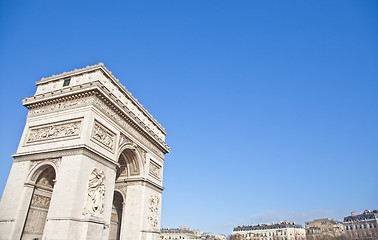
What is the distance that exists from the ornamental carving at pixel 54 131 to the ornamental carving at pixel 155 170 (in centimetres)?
734

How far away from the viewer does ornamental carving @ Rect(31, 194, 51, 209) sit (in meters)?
15.4

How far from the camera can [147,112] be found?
21.7 meters

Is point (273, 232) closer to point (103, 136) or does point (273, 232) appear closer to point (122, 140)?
point (122, 140)

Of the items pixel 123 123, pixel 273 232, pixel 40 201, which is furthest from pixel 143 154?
pixel 273 232

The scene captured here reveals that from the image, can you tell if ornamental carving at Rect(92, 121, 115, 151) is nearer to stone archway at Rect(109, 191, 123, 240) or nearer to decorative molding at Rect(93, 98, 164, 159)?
decorative molding at Rect(93, 98, 164, 159)

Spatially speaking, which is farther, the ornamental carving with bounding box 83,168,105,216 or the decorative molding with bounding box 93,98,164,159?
Answer: the decorative molding with bounding box 93,98,164,159

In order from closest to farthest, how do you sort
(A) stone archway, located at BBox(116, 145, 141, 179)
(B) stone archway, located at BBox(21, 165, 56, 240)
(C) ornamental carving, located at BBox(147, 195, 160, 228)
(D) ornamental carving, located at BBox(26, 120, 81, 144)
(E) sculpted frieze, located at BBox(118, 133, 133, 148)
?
(B) stone archway, located at BBox(21, 165, 56, 240) → (D) ornamental carving, located at BBox(26, 120, 81, 144) → (E) sculpted frieze, located at BBox(118, 133, 133, 148) → (A) stone archway, located at BBox(116, 145, 141, 179) → (C) ornamental carving, located at BBox(147, 195, 160, 228)

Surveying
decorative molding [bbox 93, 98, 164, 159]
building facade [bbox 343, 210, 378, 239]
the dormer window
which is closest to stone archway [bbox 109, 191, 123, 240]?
decorative molding [bbox 93, 98, 164, 159]

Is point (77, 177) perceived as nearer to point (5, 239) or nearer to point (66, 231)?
point (66, 231)

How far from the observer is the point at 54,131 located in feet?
52.0

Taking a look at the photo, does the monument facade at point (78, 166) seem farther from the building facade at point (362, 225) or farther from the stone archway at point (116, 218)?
the building facade at point (362, 225)

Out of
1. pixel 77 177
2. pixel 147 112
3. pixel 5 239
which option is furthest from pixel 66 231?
pixel 147 112

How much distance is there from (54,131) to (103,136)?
2610 mm

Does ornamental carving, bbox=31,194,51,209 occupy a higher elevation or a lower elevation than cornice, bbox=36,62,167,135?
lower
